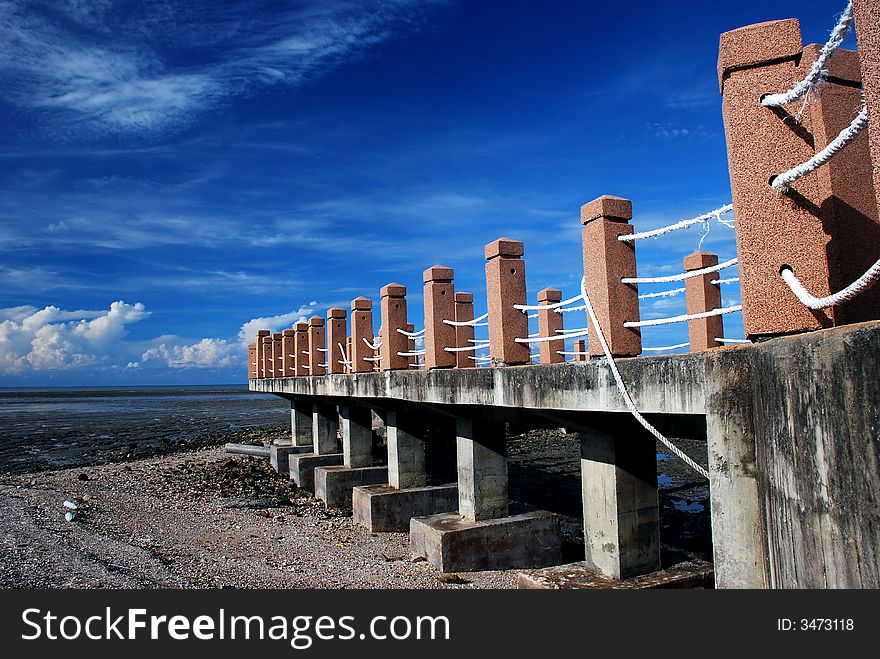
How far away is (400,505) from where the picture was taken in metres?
12.1

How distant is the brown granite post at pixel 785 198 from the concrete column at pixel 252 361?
23908mm

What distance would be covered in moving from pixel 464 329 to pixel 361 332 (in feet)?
13.1

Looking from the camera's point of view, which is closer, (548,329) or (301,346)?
(548,329)

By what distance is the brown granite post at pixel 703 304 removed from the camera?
9.78 m

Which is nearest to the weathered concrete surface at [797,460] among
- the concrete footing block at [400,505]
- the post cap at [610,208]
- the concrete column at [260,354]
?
the post cap at [610,208]

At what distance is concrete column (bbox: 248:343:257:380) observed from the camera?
2605 cm

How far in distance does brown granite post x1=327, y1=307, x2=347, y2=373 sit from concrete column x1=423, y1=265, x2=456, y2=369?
5.78 metres

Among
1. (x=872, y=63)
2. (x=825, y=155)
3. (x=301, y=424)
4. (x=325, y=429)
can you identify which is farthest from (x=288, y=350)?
(x=872, y=63)

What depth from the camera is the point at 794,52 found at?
344 centimetres

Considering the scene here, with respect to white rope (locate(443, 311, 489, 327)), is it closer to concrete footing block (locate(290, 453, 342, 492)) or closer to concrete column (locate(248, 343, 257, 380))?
concrete footing block (locate(290, 453, 342, 492))

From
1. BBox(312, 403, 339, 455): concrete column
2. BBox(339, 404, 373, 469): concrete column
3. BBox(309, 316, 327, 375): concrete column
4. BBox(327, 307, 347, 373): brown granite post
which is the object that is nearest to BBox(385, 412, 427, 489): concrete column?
BBox(327, 307, 347, 373): brown granite post

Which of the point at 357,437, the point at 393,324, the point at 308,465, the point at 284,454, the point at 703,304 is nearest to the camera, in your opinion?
the point at 703,304

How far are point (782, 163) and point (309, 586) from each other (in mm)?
8171

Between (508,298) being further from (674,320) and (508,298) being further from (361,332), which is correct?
(361,332)
